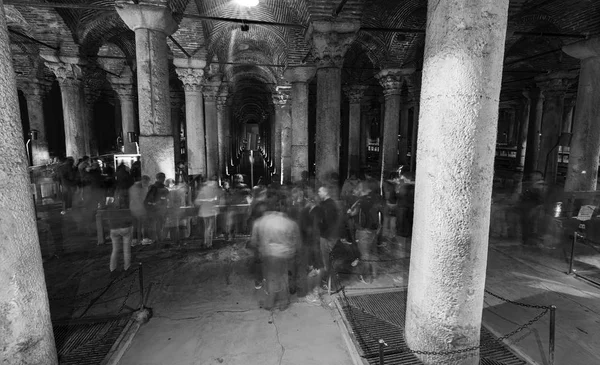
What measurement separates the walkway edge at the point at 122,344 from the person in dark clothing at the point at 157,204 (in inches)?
103

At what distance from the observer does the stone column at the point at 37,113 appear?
1511 centimetres

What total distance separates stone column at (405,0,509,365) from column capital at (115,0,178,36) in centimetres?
585

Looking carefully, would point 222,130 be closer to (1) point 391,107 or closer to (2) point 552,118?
(1) point 391,107

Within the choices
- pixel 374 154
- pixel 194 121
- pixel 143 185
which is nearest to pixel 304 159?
pixel 194 121

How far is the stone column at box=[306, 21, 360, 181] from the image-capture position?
26.6 ft

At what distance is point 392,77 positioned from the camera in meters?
12.4

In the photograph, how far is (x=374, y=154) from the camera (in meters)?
31.5

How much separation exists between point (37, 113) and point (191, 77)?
28.9ft

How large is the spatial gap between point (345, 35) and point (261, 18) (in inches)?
186

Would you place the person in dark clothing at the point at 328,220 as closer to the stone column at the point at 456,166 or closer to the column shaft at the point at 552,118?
the stone column at the point at 456,166

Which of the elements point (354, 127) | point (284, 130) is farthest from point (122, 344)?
point (354, 127)

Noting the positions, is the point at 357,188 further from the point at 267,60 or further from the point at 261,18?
the point at 267,60

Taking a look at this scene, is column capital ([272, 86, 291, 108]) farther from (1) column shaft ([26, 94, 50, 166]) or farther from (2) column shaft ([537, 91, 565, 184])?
(2) column shaft ([537, 91, 565, 184])

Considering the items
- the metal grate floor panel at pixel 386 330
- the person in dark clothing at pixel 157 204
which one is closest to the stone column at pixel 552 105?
the metal grate floor panel at pixel 386 330
